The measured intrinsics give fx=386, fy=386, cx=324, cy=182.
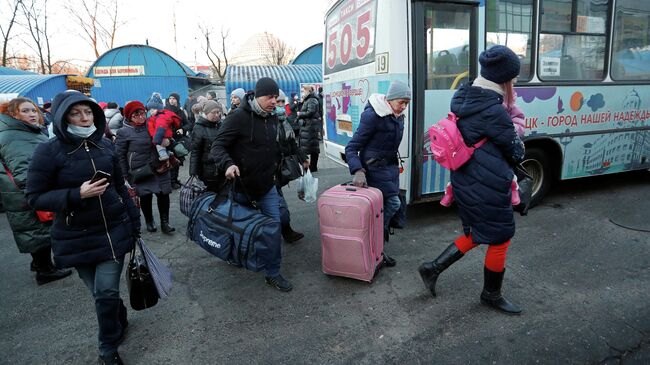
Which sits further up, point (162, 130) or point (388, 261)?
point (162, 130)

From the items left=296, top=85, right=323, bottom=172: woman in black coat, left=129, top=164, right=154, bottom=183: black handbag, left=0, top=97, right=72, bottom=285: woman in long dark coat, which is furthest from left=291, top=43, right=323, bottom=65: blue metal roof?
left=0, top=97, right=72, bottom=285: woman in long dark coat

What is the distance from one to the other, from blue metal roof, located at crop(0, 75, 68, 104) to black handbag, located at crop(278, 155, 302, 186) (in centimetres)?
1187

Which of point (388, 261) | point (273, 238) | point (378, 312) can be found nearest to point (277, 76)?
point (388, 261)

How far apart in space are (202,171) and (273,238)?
1523 millimetres

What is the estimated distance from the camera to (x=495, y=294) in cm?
295

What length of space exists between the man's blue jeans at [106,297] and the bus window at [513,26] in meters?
4.42

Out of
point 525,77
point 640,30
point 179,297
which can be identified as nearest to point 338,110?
point 525,77

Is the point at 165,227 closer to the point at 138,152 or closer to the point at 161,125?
the point at 138,152

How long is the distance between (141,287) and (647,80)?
6931 mm

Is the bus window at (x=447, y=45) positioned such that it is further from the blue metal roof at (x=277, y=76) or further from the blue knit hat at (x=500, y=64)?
the blue metal roof at (x=277, y=76)

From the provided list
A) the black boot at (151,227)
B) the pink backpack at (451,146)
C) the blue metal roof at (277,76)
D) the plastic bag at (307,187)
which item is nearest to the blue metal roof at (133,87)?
the blue metal roof at (277,76)

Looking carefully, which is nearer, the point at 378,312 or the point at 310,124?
the point at 378,312

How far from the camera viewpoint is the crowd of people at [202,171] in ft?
7.58

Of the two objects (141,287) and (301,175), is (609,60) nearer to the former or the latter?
(301,175)
